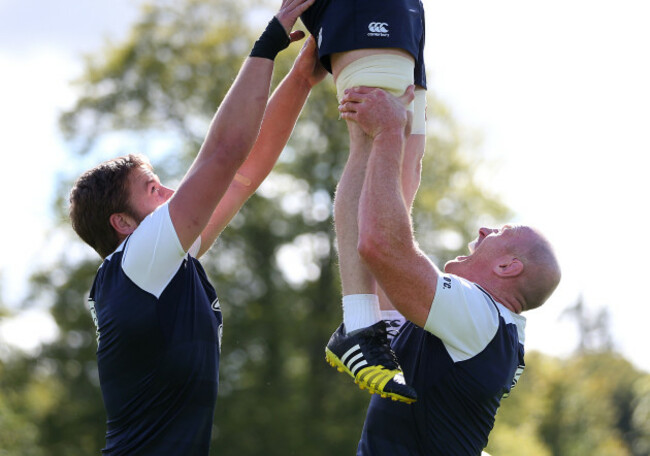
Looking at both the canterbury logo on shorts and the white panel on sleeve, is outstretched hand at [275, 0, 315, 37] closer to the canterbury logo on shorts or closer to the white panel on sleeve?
the canterbury logo on shorts

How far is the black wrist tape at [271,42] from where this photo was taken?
3.74 meters

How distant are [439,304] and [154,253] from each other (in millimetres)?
1119

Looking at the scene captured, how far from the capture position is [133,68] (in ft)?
73.2

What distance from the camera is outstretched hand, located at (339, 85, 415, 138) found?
354cm

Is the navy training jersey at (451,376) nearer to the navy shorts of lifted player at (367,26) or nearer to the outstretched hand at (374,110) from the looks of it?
the outstretched hand at (374,110)

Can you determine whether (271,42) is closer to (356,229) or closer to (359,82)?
(359,82)

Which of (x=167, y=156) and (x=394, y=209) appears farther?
(x=167, y=156)

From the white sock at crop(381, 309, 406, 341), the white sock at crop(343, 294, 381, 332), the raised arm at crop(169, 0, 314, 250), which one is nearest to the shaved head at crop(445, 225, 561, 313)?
the white sock at crop(381, 309, 406, 341)

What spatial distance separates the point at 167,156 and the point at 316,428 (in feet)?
23.8

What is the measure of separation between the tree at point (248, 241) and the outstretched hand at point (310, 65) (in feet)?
54.6

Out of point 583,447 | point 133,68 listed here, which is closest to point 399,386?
point 133,68

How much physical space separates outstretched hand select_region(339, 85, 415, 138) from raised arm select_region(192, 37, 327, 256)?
0.71 metres

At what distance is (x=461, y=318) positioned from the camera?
3492 mm

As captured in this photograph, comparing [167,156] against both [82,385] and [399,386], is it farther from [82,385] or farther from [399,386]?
[399,386]
